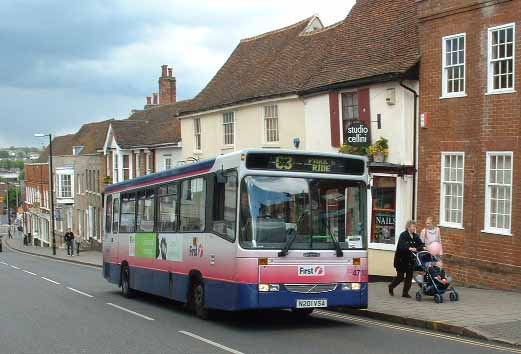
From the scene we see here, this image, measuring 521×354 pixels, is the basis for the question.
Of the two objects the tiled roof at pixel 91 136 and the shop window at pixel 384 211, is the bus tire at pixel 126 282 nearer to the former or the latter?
the shop window at pixel 384 211

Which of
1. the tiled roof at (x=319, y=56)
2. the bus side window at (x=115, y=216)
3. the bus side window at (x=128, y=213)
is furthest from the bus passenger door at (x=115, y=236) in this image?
the tiled roof at (x=319, y=56)

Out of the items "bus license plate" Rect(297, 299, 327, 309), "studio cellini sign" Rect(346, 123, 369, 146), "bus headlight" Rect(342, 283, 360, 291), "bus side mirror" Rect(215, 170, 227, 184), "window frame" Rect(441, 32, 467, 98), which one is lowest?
"bus license plate" Rect(297, 299, 327, 309)

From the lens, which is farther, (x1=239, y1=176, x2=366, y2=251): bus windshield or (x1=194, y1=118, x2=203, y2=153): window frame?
(x1=194, y1=118, x2=203, y2=153): window frame

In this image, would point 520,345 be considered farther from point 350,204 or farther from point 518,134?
point 518,134

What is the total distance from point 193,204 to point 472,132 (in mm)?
8361

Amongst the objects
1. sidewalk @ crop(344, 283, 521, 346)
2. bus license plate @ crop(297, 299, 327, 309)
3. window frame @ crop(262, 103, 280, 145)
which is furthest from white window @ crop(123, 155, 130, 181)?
bus license plate @ crop(297, 299, 327, 309)

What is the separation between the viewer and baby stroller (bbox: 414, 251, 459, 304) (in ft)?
51.5

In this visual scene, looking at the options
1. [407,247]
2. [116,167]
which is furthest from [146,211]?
[116,167]

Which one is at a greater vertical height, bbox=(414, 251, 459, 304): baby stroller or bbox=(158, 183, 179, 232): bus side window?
bbox=(158, 183, 179, 232): bus side window

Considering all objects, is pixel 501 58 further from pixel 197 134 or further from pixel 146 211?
pixel 197 134

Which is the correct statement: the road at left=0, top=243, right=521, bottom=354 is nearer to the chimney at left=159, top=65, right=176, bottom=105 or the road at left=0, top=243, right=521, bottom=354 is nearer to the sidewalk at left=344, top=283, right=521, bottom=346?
the sidewalk at left=344, top=283, right=521, bottom=346

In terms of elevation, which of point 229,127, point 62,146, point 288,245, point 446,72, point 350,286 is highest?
point 446,72

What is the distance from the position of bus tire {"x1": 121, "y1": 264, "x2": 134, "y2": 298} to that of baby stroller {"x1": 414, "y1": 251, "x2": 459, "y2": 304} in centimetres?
794

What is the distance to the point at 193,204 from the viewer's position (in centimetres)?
1470
